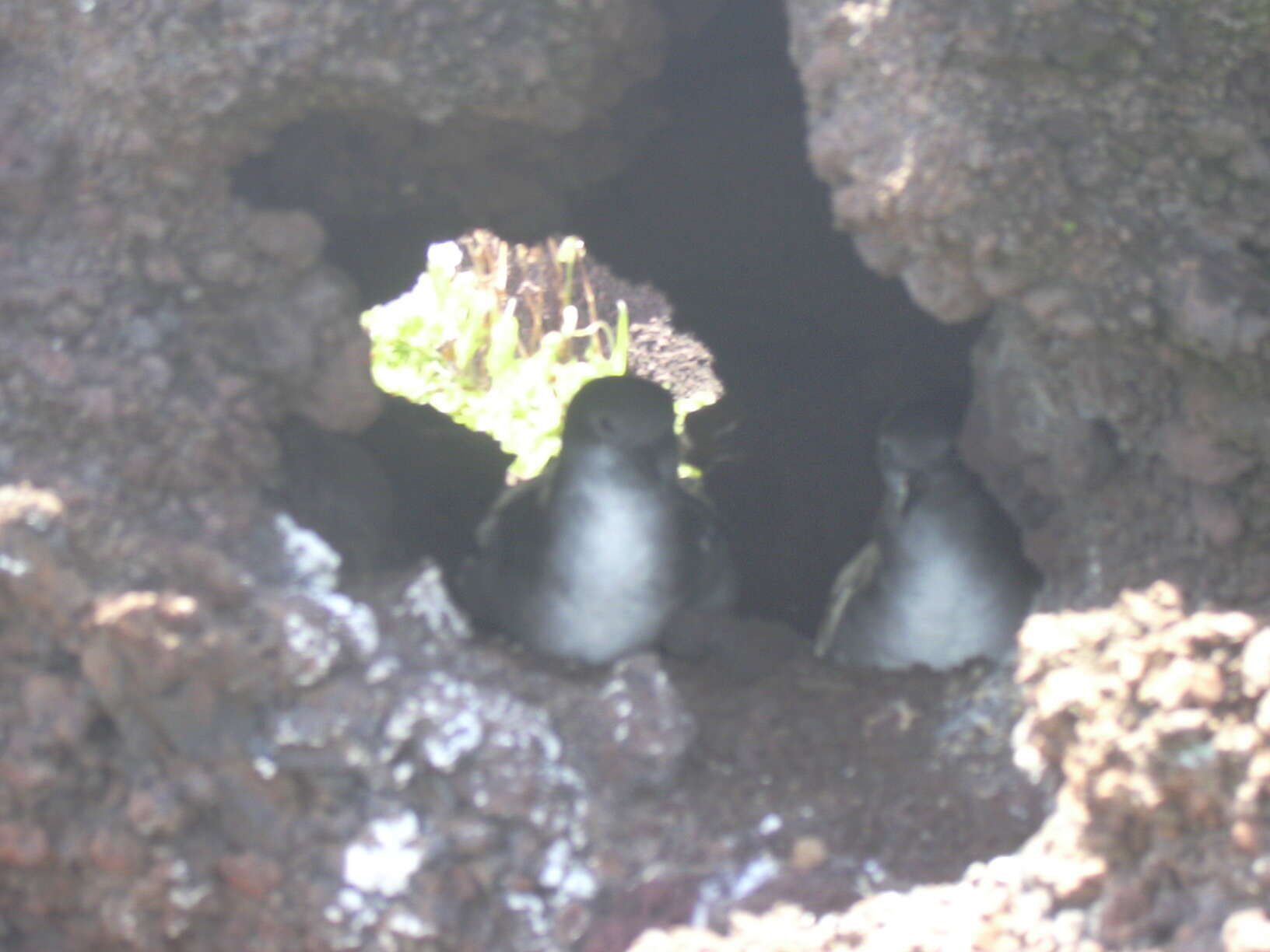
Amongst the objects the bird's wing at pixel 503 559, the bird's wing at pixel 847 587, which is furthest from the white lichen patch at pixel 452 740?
the bird's wing at pixel 847 587

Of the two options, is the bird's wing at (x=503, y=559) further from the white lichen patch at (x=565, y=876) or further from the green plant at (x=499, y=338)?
the green plant at (x=499, y=338)

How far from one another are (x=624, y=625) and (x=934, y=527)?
66 centimetres

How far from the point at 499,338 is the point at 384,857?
4216 mm

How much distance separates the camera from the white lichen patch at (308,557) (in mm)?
2426

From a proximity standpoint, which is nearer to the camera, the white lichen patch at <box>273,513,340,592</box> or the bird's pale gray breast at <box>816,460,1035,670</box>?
the white lichen patch at <box>273,513,340,592</box>

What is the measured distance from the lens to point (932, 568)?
3.11 m

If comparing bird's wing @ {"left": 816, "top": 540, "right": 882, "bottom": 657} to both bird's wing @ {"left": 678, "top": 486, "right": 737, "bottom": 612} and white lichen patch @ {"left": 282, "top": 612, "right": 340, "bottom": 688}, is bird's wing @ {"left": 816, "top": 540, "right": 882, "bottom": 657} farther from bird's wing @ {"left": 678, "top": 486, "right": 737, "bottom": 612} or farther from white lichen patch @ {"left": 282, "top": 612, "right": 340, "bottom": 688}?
white lichen patch @ {"left": 282, "top": 612, "right": 340, "bottom": 688}

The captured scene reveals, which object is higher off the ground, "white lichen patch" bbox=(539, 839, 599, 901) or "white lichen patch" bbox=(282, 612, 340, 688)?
"white lichen patch" bbox=(282, 612, 340, 688)

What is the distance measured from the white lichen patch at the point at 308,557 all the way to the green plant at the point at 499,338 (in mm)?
3167

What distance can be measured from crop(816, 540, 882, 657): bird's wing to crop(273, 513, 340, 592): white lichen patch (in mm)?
1125

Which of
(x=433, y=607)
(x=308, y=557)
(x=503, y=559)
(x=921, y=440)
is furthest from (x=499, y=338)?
(x=308, y=557)

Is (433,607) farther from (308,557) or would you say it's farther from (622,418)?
(622,418)

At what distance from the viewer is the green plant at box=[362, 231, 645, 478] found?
593 cm

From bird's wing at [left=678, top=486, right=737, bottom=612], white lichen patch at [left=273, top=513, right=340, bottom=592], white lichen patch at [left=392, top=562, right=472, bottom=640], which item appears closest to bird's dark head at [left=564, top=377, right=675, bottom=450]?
bird's wing at [left=678, top=486, right=737, bottom=612]
